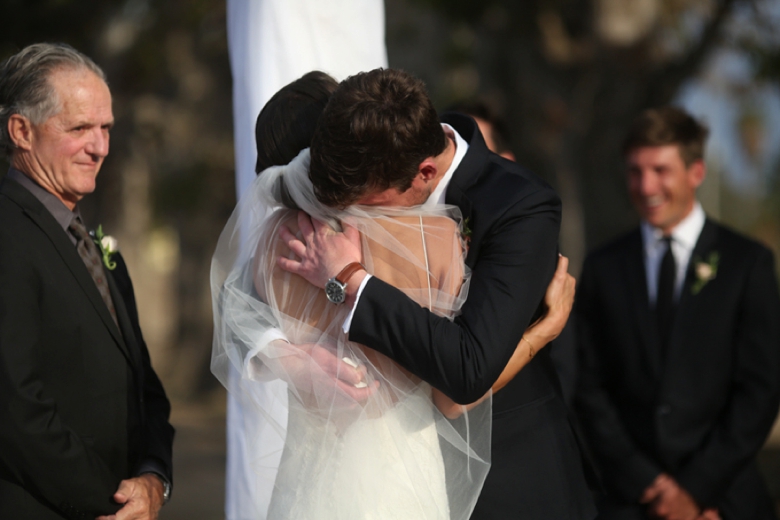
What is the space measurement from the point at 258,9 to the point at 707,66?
22.9 feet

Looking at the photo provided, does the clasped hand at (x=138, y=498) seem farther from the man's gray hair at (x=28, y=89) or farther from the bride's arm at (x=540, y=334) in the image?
the man's gray hair at (x=28, y=89)

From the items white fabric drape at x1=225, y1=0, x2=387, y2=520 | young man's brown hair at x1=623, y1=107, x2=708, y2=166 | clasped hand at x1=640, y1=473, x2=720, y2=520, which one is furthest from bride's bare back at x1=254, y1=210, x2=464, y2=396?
young man's brown hair at x1=623, y1=107, x2=708, y2=166

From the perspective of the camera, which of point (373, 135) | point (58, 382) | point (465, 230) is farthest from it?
point (58, 382)

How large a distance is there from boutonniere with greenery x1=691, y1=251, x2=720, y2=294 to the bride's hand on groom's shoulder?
1.97 meters

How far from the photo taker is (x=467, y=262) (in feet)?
7.66

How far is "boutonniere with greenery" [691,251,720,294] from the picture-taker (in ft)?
11.8

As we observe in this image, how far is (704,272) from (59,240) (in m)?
2.62

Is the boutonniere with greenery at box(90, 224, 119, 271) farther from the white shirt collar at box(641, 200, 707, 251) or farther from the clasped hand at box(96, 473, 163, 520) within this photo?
the white shirt collar at box(641, 200, 707, 251)

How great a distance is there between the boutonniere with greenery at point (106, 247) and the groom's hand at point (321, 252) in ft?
2.97

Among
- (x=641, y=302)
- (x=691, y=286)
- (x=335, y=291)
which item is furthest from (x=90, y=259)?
(x=691, y=286)

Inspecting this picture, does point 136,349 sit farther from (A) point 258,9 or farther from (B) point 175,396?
(B) point 175,396

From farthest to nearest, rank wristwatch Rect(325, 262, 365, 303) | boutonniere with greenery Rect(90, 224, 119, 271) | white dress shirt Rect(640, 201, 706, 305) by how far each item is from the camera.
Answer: white dress shirt Rect(640, 201, 706, 305), boutonniere with greenery Rect(90, 224, 119, 271), wristwatch Rect(325, 262, 365, 303)

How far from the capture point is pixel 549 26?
964cm

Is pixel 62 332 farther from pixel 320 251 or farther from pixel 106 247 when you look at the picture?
pixel 320 251
